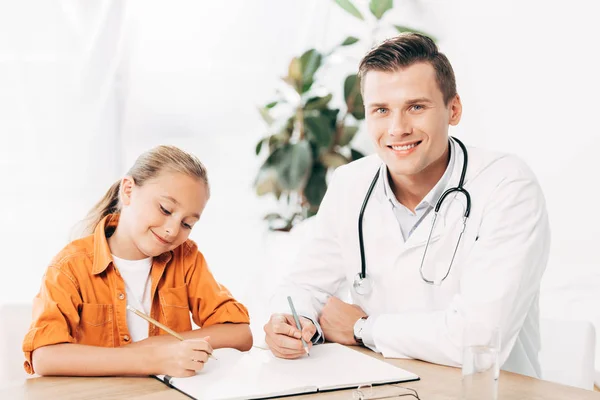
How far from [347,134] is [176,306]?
1.90 m

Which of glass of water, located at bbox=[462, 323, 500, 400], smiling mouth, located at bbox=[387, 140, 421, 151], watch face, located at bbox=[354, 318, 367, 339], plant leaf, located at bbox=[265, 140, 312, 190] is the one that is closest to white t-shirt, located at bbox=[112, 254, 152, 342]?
watch face, located at bbox=[354, 318, 367, 339]

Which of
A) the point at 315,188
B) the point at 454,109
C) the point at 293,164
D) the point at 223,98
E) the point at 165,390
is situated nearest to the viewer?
the point at 165,390

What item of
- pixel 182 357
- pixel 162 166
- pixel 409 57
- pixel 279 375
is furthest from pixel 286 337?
pixel 409 57

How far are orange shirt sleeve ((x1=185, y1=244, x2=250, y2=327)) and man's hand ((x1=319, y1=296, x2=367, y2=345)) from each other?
184 mm

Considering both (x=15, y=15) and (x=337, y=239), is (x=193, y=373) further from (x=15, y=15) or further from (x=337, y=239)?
(x=15, y=15)

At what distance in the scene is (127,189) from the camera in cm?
177

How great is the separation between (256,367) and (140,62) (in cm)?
236

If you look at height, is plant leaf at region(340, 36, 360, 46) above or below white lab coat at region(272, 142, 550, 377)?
above

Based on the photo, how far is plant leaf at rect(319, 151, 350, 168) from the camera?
3436 mm

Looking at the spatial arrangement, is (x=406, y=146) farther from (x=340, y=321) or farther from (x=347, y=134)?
(x=347, y=134)

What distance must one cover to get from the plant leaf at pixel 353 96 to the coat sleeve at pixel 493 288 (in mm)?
1827

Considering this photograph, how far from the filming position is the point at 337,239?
1.94 meters

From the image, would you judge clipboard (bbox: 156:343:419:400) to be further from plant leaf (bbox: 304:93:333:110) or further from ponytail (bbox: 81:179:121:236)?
plant leaf (bbox: 304:93:333:110)

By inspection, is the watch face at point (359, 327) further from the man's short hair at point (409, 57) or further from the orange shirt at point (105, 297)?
the man's short hair at point (409, 57)
